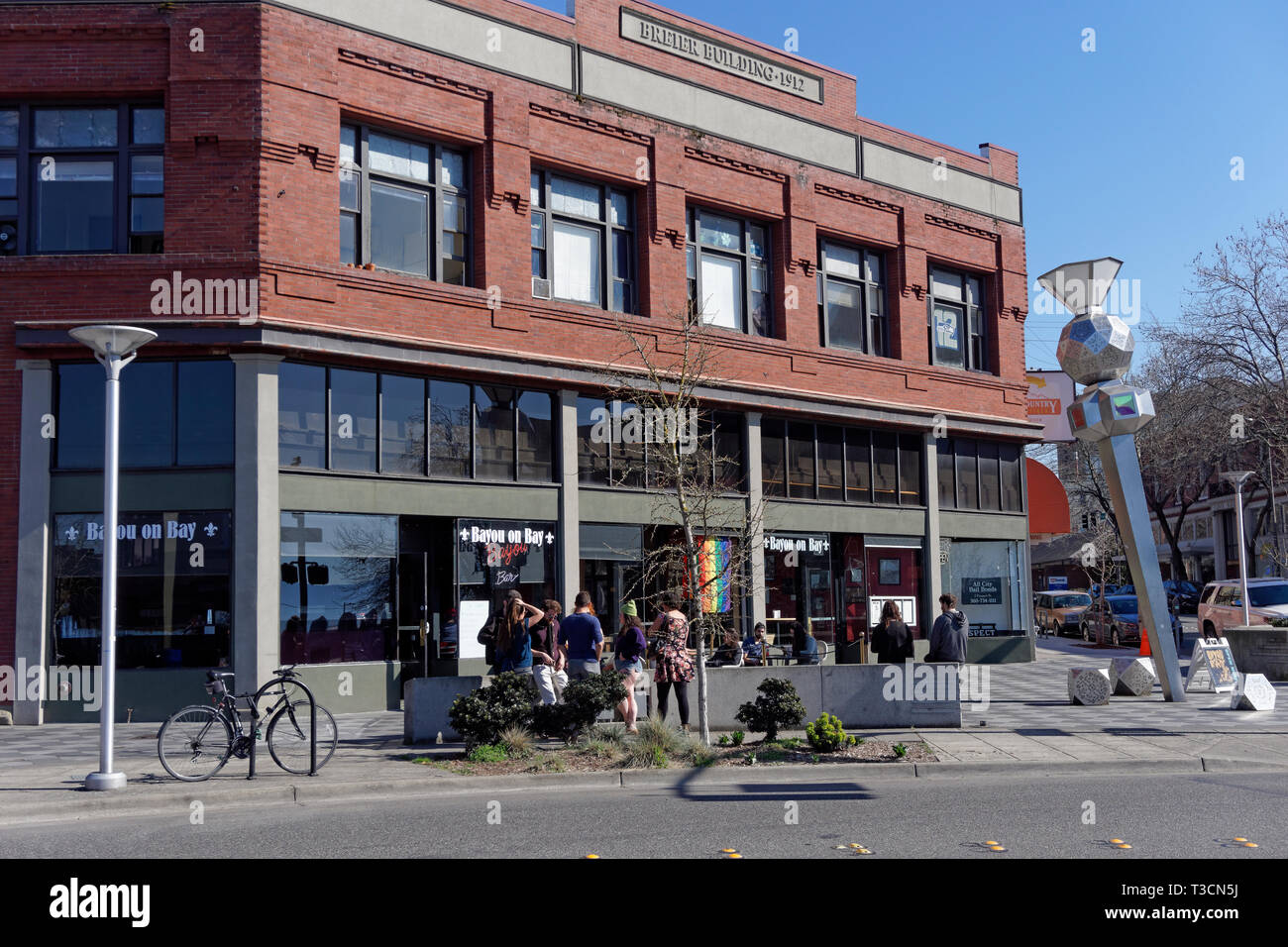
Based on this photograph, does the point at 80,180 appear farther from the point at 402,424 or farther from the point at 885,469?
the point at 885,469

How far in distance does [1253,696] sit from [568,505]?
11.0m

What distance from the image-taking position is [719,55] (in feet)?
79.7

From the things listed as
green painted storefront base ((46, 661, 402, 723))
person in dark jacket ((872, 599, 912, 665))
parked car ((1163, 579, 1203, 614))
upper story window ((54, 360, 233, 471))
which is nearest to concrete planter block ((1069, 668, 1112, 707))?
person in dark jacket ((872, 599, 912, 665))

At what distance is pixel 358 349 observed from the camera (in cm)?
1825

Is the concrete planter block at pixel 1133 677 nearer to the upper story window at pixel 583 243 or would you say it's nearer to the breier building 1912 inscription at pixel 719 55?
the upper story window at pixel 583 243

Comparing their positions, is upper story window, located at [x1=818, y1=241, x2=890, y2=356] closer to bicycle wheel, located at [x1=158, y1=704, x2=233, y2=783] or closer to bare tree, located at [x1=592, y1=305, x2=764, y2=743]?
bare tree, located at [x1=592, y1=305, x2=764, y2=743]

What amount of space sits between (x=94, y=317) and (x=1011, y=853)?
15122 millimetres

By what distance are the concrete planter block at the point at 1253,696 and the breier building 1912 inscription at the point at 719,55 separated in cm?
1517

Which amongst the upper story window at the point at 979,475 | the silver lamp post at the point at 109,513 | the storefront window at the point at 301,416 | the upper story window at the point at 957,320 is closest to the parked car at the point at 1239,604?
the upper story window at the point at 979,475

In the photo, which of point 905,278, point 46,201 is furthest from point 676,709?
point 905,278

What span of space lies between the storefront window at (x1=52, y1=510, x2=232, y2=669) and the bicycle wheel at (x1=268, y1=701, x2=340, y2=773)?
15.8ft

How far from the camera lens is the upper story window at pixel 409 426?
17.9 meters

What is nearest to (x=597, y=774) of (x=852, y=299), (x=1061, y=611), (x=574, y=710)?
(x=574, y=710)

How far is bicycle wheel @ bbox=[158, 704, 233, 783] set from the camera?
11.6 meters
